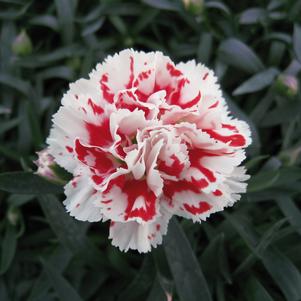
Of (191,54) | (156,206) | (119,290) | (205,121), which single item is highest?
(191,54)

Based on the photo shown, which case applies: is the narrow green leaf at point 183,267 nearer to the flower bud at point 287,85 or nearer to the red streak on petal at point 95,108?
the red streak on petal at point 95,108

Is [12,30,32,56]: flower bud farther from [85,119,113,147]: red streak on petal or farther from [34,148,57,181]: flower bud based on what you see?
[85,119,113,147]: red streak on petal

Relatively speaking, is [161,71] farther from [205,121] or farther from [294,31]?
[294,31]

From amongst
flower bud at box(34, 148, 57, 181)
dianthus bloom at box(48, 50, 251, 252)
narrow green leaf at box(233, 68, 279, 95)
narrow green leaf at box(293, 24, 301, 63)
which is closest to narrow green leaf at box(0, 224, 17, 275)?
flower bud at box(34, 148, 57, 181)

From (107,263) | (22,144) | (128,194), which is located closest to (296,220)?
(107,263)

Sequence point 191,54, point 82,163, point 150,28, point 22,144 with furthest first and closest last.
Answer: point 150,28, point 191,54, point 22,144, point 82,163

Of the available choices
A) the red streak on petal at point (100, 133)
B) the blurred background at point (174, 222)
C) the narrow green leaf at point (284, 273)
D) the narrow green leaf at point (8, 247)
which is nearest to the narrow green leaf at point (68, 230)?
the blurred background at point (174, 222)
